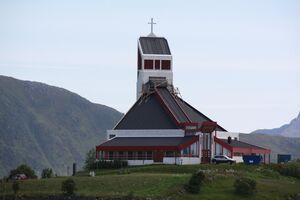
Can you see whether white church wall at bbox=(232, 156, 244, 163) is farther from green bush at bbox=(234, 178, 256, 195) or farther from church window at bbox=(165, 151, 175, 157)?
green bush at bbox=(234, 178, 256, 195)

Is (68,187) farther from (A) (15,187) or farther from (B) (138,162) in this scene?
(B) (138,162)

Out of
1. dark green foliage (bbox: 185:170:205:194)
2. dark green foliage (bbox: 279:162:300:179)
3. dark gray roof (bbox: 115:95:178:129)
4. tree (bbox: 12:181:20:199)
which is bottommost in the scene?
tree (bbox: 12:181:20:199)

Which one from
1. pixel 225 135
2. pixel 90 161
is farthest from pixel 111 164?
pixel 225 135

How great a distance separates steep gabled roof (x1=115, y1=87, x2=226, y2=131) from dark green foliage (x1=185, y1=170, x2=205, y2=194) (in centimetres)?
3131

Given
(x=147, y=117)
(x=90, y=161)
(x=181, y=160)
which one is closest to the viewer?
(x=181, y=160)

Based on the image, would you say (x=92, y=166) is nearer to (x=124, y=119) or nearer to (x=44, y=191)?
(x=124, y=119)

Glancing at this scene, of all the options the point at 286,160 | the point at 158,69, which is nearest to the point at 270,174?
the point at 286,160

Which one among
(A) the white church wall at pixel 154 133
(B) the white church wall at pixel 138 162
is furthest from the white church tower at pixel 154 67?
(B) the white church wall at pixel 138 162

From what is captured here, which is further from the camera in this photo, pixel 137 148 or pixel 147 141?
pixel 147 141

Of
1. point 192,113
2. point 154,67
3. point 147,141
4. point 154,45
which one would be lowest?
point 147,141

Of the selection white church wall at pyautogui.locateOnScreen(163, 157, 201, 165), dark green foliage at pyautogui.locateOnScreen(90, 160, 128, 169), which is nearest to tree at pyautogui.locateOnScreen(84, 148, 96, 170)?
dark green foliage at pyautogui.locateOnScreen(90, 160, 128, 169)

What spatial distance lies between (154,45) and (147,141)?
2479cm

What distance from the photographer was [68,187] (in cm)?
12362

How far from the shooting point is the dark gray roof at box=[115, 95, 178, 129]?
159625mm
